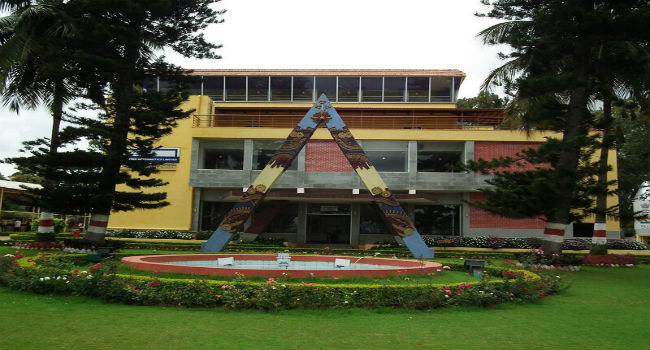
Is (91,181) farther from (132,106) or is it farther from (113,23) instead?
(113,23)

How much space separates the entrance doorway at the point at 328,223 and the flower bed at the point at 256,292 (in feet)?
55.0

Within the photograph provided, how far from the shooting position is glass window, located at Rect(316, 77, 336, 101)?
29219mm

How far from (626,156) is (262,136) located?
80.8 ft

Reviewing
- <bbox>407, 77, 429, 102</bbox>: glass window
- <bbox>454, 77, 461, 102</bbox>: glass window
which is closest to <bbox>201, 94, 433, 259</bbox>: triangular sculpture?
<bbox>407, 77, 429, 102</bbox>: glass window

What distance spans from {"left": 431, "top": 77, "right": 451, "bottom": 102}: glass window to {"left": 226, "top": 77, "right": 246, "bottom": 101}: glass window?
37.7 feet

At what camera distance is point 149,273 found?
988 cm

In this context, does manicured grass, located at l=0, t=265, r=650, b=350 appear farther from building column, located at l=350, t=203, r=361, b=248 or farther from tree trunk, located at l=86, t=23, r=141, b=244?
building column, located at l=350, t=203, r=361, b=248

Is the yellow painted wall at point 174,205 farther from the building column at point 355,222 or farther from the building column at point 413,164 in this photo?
the building column at point 413,164

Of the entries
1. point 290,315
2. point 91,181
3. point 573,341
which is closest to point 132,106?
point 91,181

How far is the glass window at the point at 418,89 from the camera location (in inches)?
1136

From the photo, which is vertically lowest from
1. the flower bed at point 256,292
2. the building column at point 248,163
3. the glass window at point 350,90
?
the flower bed at point 256,292

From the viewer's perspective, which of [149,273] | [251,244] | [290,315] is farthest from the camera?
[251,244]

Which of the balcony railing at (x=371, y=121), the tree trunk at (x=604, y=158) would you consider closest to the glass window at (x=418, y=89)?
the balcony railing at (x=371, y=121)

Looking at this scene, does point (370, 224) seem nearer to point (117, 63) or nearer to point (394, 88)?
point (394, 88)
